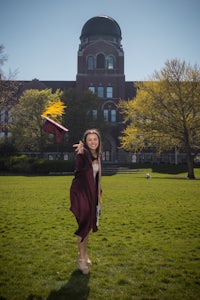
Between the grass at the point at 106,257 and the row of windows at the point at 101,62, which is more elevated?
the row of windows at the point at 101,62

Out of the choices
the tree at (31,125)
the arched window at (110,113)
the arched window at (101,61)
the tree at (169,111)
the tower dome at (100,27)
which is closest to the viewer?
the tree at (169,111)

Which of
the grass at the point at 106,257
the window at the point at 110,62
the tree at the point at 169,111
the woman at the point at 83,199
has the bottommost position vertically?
the grass at the point at 106,257

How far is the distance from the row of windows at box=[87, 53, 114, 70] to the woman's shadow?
48.1m

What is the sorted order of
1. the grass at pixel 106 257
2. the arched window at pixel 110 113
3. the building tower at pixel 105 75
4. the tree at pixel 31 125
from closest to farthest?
the grass at pixel 106 257 → the tree at pixel 31 125 → the building tower at pixel 105 75 → the arched window at pixel 110 113

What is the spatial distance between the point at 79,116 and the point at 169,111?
15.6 m

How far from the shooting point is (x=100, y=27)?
50.5 meters

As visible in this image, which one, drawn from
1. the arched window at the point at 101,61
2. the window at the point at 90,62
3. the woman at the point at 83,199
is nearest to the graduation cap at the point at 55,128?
the woman at the point at 83,199

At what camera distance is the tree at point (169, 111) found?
85.1 ft

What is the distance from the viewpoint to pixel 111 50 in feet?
161

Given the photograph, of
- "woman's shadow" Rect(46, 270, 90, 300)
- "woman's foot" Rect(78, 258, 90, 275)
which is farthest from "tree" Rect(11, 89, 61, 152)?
"woman's shadow" Rect(46, 270, 90, 300)

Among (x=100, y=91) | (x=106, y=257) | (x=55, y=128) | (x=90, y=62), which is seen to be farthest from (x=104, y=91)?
(x=106, y=257)

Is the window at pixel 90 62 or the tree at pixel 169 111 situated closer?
the tree at pixel 169 111

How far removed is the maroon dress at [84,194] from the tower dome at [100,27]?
50.9 meters

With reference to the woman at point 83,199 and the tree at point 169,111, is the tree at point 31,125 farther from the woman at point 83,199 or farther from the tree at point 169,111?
the woman at point 83,199
